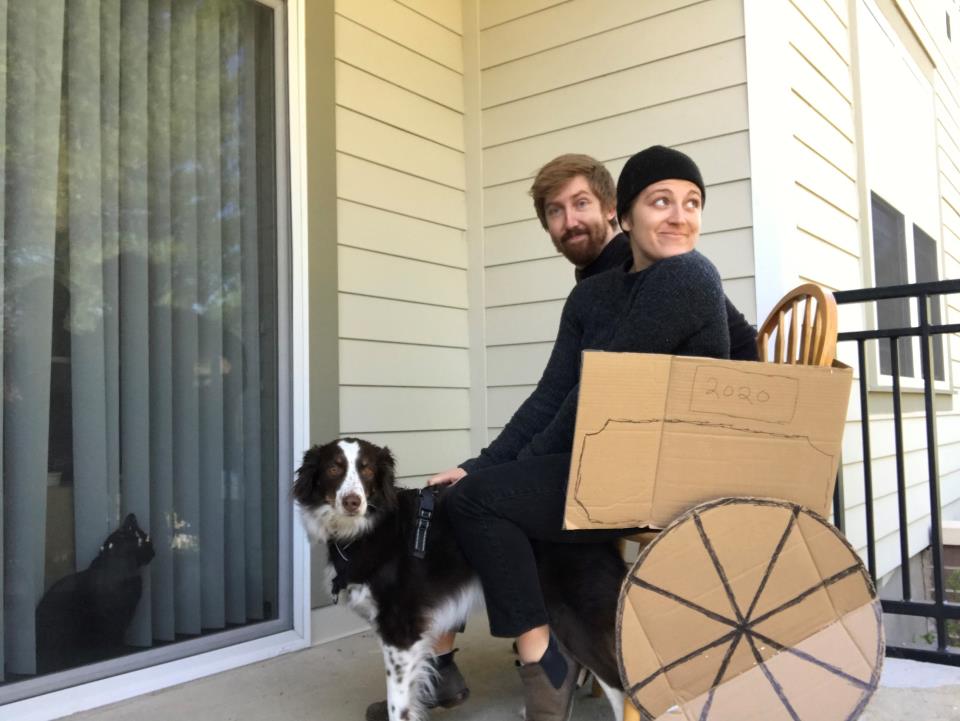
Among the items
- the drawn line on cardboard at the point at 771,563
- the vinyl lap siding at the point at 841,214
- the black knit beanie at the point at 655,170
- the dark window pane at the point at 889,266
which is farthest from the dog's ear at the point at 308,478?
the dark window pane at the point at 889,266

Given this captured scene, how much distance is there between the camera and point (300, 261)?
281 centimetres

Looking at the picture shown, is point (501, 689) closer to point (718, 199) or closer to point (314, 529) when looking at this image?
point (314, 529)

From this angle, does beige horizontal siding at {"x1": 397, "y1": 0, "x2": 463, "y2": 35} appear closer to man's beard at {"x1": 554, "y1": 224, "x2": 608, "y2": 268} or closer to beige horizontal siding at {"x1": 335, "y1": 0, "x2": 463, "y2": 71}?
beige horizontal siding at {"x1": 335, "y1": 0, "x2": 463, "y2": 71}

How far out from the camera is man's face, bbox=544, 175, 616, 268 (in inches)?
89.0

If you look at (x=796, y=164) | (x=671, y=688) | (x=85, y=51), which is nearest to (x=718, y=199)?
(x=796, y=164)

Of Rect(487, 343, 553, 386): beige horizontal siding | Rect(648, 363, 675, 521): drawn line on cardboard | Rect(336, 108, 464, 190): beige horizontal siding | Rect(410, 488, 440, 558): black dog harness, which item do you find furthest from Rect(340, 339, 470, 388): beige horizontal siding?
Rect(648, 363, 675, 521): drawn line on cardboard

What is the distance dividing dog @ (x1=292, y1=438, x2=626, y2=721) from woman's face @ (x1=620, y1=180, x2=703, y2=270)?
69 centimetres

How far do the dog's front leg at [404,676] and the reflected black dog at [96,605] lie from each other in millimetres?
918

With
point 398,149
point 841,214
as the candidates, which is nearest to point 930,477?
point 841,214

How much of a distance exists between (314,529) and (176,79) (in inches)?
61.2

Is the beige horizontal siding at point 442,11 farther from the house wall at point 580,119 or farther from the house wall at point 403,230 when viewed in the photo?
the house wall at point 580,119

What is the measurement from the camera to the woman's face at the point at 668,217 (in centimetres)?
171

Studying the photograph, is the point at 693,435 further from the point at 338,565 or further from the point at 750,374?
the point at 338,565

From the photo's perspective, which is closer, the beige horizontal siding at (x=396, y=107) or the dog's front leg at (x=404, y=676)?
the dog's front leg at (x=404, y=676)
